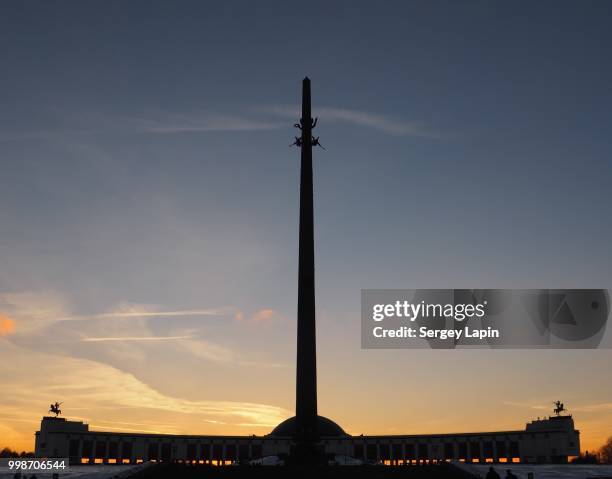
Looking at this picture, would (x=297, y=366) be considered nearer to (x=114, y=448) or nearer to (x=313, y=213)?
(x=313, y=213)

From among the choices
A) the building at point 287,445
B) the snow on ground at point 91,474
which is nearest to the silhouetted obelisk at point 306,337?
the snow on ground at point 91,474

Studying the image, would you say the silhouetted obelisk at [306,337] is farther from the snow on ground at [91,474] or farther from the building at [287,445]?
the building at [287,445]

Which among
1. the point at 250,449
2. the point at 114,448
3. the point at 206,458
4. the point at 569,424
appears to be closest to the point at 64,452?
the point at 114,448

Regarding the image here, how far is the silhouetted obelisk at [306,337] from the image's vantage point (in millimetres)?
56688

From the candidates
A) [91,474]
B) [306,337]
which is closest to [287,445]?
[91,474]

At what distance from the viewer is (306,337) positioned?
58.2 metres

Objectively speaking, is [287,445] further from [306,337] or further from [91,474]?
[306,337]

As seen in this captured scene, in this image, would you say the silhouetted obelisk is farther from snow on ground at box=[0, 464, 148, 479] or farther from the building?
the building

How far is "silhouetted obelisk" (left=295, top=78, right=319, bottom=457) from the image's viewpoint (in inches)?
2232

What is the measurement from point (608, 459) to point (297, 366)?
400ft

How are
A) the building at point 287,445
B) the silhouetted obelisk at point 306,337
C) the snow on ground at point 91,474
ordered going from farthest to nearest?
the building at point 287,445 < the silhouetted obelisk at point 306,337 < the snow on ground at point 91,474

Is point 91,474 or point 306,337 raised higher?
point 306,337

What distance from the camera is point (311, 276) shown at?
60375mm

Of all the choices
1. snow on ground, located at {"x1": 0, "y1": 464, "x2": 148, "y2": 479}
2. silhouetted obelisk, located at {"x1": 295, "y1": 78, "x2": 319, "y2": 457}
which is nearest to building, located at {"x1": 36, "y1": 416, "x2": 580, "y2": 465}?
snow on ground, located at {"x1": 0, "y1": 464, "x2": 148, "y2": 479}
